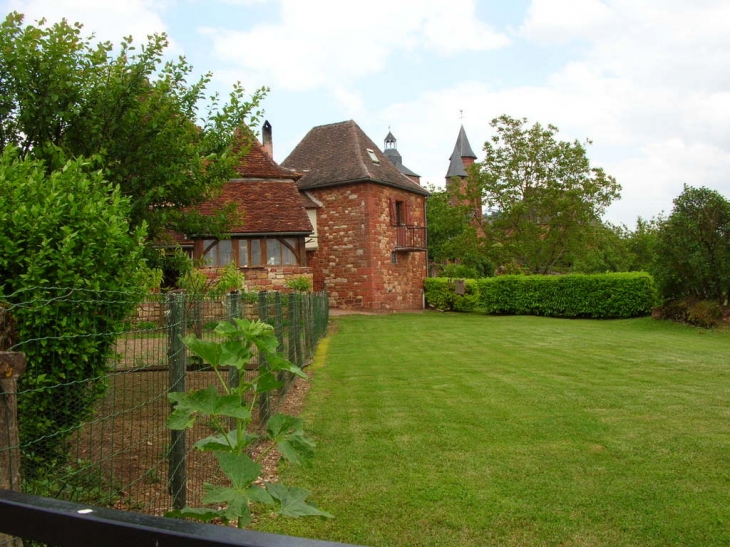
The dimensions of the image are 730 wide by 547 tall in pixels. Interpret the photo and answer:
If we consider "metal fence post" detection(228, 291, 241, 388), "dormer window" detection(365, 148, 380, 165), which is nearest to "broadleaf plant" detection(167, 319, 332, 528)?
"metal fence post" detection(228, 291, 241, 388)

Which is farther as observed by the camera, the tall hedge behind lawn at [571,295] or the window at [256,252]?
the tall hedge behind lawn at [571,295]

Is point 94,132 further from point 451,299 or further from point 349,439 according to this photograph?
point 451,299

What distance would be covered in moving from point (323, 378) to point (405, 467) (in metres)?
5.27

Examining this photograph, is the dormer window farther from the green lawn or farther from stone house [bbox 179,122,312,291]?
the green lawn

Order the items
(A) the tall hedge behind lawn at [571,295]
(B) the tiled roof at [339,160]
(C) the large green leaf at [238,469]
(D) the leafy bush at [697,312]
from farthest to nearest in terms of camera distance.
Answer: (B) the tiled roof at [339,160] < (A) the tall hedge behind lawn at [571,295] < (D) the leafy bush at [697,312] < (C) the large green leaf at [238,469]

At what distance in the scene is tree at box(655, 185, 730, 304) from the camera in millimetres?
19859

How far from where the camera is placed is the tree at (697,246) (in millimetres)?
19859

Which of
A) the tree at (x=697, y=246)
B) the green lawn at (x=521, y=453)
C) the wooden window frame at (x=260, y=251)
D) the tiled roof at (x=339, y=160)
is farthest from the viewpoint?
the tiled roof at (x=339, y=160)

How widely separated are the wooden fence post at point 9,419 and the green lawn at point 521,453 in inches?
83.0

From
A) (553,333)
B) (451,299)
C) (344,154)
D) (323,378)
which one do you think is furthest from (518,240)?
(323,378)

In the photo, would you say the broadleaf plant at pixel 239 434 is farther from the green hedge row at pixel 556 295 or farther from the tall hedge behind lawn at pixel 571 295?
the green hedge row at pixel 556 295

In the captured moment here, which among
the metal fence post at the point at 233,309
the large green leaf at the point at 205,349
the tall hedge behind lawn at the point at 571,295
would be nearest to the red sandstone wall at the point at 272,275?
the tall hedge behind lawn at the point at 571,295

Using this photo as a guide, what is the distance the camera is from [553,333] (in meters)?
18.9

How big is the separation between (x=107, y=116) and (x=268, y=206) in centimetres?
1698
